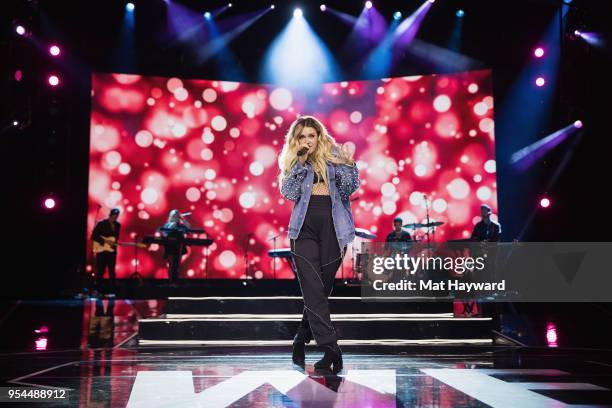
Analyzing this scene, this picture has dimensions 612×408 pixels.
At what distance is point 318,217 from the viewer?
146 inches

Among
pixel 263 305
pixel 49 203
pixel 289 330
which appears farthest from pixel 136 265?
pixel 289 330

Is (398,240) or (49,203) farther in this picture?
(49,203)

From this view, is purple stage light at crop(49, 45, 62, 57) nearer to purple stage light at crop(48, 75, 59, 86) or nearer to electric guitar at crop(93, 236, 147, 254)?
purple stage light at crop(48, 75, 59, 86)

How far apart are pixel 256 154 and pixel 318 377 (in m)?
8.66

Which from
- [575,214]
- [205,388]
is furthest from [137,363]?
[575,214]

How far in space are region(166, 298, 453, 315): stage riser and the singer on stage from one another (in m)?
1.95

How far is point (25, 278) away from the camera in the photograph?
10.5 m

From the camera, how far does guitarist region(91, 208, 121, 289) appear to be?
33.2 feet

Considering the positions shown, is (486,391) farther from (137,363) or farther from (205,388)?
(137,363)

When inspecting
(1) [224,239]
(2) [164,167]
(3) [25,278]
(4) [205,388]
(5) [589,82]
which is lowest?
(4) [205,388]

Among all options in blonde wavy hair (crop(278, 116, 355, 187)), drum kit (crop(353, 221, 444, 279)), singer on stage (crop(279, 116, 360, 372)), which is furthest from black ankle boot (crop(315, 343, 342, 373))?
drum kit (crop(353, 221, 444, 279))

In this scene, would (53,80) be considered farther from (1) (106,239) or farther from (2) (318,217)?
(2) (318,217)

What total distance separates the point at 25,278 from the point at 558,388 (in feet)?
31.7

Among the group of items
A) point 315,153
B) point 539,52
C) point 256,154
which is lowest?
point 315,153
